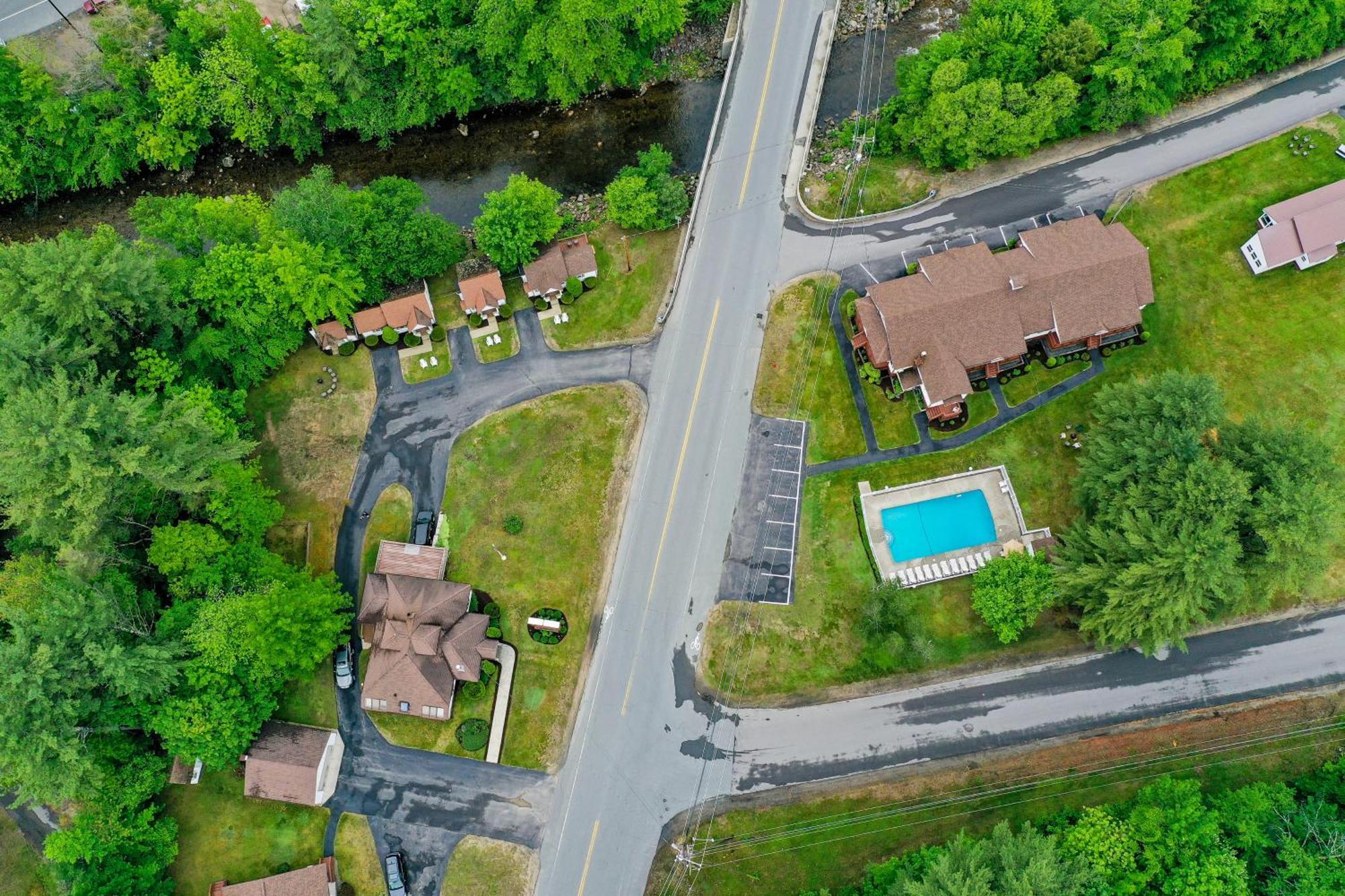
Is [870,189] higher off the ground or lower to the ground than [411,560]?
higher

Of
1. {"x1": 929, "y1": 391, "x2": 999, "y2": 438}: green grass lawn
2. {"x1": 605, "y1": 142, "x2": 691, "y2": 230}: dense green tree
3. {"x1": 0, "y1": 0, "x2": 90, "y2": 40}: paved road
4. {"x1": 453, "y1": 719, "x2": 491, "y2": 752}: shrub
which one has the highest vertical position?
{"x1": 0, "y1": 0, "x2": 90, "y2": 40}: paved road

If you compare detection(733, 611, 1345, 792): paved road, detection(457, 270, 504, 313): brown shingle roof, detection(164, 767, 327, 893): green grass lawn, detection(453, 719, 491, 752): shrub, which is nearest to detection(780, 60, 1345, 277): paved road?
detection(457, 270, 504, 313): brown shingle roof

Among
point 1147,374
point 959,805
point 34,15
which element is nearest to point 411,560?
point 959,805

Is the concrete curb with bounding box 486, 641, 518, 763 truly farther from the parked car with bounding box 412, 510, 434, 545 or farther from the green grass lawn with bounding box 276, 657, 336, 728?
the green grass lawn with bounding box 276, 657, 336, 728

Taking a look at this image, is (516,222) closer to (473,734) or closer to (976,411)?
(976,411)

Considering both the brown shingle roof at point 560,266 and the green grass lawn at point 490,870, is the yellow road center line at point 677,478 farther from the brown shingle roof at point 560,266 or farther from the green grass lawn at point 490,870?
the green grass lawn at point 490,870

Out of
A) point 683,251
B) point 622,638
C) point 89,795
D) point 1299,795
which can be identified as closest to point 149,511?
point 89,795

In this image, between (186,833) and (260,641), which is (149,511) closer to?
(260,641)
